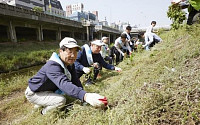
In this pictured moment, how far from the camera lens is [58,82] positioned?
5.66ft

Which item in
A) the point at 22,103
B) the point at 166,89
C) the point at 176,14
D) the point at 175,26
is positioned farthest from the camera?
the point at 175,26

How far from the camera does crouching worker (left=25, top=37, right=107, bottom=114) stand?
5.30 feet

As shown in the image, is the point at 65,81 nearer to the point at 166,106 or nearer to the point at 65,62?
the point at 65,62

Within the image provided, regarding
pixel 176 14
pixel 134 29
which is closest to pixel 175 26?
pixel 176 14

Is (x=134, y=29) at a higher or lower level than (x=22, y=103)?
higher

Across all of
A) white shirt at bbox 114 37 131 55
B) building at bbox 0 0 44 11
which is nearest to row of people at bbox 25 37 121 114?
white shirt at bbox 114 37 131 55

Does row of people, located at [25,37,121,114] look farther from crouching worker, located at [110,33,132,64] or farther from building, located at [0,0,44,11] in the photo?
building, located at [0,0,44,11]

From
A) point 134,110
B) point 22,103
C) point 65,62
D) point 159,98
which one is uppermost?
point 65,62

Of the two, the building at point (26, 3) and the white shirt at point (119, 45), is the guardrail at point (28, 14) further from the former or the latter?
the building at point (26, 3)

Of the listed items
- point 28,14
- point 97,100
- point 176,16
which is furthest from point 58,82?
point 28,14

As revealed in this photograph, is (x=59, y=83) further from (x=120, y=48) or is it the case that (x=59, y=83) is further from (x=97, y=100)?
(x=120, y=48)

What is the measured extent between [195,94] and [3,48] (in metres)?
14.2

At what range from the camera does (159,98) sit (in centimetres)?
125

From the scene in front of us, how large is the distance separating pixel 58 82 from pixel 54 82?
86 millimetres
